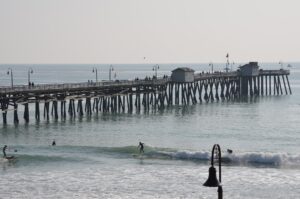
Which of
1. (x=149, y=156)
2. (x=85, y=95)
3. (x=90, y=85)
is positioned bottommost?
(x=149, y=156)

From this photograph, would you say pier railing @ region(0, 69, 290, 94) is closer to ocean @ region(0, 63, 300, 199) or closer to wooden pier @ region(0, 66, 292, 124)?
wooden pier @ region(0, 66, 292, 124)

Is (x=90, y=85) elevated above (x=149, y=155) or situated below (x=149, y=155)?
above

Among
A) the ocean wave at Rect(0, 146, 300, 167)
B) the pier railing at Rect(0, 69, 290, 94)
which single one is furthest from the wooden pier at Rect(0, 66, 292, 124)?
the ocean wave at Rect(0, 146, 300, 167)

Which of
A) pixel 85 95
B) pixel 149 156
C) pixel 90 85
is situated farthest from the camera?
pixel 90 85

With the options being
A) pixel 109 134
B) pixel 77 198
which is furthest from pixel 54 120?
pixel 77 198

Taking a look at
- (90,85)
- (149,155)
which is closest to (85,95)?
(90,85)

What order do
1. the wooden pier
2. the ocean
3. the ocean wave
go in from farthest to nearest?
1. the wooden pier
2. the ocean wave
3. the ocean

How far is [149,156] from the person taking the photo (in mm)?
45344

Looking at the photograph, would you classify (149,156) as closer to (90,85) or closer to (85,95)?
(85,95)

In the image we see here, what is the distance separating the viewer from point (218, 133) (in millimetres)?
61031

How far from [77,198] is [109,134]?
28383mm

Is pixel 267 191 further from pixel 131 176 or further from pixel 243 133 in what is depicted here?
pixel 243 133

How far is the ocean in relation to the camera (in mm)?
33500

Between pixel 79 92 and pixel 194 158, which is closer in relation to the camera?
pixel 194 158
